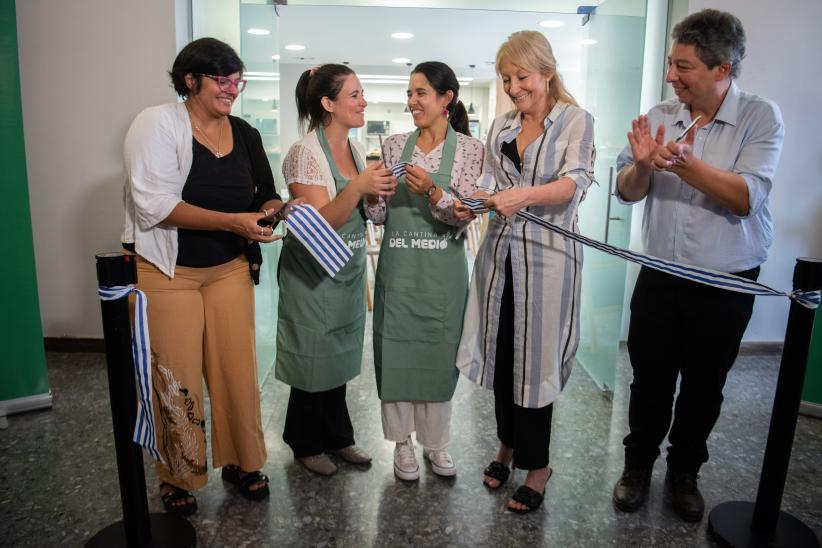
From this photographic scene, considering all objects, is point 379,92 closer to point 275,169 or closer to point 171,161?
point 275,169

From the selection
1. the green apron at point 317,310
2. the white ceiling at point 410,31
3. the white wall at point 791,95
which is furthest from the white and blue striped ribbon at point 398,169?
the white wall at point 791,95

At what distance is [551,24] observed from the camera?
620 cm

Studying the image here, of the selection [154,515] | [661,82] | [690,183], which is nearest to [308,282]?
[154,515]

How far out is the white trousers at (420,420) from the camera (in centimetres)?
241

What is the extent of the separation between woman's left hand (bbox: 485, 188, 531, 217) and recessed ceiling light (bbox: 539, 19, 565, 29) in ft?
15.5

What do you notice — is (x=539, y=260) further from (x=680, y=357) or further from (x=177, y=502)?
(x=177, y=502)

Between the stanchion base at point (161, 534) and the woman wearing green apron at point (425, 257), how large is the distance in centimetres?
81

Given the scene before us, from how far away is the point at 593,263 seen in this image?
368 cm

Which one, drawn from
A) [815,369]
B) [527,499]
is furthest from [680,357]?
[815,369]

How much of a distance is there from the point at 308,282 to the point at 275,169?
163cm

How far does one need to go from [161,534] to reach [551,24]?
19.1 ft

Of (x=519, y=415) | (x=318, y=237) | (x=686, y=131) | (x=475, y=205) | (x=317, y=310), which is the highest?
(x=686, y=131)

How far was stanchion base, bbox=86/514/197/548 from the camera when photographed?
1974 mm

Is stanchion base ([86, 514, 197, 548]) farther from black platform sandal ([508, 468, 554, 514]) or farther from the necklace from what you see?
the necklace
